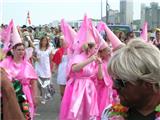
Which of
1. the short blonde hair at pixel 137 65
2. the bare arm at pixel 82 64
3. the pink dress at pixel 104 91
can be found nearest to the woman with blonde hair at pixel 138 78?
the short blonde hair at pixel 137 65

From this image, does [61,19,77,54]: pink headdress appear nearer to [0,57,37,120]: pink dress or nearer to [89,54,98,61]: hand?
[89,54,98,61]: hand

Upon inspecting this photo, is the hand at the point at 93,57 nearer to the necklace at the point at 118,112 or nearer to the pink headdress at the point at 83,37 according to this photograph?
the pink headdress at the point at 83,37

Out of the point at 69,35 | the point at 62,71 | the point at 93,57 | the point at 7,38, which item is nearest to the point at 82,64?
the point at 93,57

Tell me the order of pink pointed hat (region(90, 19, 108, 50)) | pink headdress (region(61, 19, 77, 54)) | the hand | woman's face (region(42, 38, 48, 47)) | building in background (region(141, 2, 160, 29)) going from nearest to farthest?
1. the hand
2. pink pointed hat (region(90, 19, 108, 50))
3. pink headdress (region(61, 19, 77, 54))
4. woman's face (region(42, 38, 48, 47))
5. building in background (region(141, 2, 160, 29))

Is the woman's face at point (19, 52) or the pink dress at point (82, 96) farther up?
the woman's face at point (19, 52)

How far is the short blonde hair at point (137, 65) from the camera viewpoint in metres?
2.14

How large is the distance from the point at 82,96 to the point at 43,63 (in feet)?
12.7

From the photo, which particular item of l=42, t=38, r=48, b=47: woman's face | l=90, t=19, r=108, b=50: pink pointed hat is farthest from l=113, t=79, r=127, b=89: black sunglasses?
l=42, t=38, r=48, b=47: woman's face

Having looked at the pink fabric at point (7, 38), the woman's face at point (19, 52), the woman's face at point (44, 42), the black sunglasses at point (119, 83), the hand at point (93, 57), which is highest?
the black sunglasses at point (119, 83)

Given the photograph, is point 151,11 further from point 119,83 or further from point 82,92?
point 119,83

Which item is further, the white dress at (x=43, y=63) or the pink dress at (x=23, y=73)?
the white dress at (x=43, y=63)

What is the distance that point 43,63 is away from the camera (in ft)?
35.2

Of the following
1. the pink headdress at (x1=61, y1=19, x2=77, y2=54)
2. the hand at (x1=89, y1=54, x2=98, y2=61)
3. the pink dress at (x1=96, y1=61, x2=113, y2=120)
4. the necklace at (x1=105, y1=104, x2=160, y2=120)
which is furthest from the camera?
the pink headdress at (x1=61, y1=19, x2=77, y2=54)

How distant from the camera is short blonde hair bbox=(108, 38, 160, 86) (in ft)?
7.04
